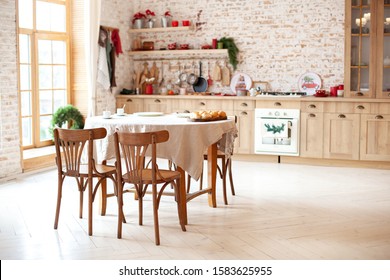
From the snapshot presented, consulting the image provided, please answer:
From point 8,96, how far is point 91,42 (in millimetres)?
1844

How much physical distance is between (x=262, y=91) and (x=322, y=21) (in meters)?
1.46

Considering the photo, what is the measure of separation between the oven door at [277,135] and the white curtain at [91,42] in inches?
102

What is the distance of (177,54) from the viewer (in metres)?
9.71

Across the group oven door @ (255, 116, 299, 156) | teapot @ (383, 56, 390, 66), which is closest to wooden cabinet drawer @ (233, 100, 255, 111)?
oven door @ (255, 116, 299, 156)

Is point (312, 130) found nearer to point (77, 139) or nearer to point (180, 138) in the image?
point (180, 138)

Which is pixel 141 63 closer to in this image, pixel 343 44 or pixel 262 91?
pixel 262 91

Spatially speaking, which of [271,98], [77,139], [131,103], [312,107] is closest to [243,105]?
[271,98]

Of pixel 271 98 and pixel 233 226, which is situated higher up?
pixel 271 98

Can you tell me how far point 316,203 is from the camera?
19.3ft

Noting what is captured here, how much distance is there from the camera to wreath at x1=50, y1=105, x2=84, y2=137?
313 inches

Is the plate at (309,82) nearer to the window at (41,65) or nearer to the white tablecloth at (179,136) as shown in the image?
the window at (41,65)

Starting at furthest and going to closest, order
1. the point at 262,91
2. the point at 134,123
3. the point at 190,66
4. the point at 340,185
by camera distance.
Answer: the point at 190,66 < the point at 262,91 < the point at 340,185 < the point at 134,123
